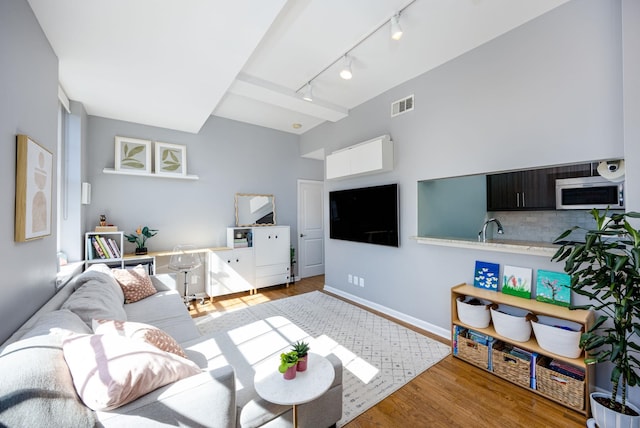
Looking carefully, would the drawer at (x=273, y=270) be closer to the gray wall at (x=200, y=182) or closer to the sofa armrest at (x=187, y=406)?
the gray wall at (x=200, y=182)

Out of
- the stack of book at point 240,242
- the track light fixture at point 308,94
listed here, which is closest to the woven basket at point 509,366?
the track light fixture at point 308,94

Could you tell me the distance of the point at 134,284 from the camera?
8.66 ft

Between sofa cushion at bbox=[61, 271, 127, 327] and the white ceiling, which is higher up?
the white ceiling

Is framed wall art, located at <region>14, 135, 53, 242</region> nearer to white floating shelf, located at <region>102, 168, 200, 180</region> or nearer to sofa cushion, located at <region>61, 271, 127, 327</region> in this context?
sofa cushion, located at <region>61, 271, 127, 327</region>

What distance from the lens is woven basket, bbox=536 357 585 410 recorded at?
1.72 m

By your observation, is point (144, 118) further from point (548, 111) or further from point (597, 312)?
point (597, 312)

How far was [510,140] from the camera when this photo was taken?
7.45 ft

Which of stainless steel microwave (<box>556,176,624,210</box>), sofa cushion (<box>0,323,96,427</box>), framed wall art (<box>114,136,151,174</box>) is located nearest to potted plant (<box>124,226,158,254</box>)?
framed wall art (<box>114,136,151,174</box>)

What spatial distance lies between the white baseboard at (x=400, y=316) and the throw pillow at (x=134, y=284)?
256 centimetres

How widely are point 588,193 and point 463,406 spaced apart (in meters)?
2.04

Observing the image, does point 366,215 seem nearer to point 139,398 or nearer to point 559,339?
point 559,339

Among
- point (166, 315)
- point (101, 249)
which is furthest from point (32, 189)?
point (101, 249)

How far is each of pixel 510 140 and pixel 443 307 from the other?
1.75 meters

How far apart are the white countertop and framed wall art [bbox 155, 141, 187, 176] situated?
3.57m
